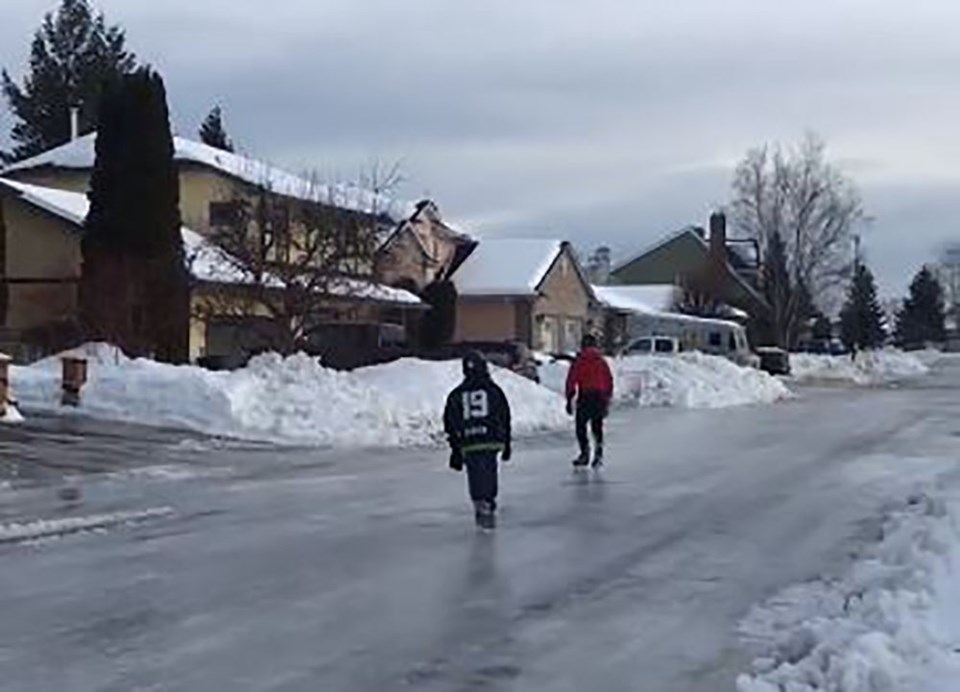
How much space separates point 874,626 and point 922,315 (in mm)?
157350

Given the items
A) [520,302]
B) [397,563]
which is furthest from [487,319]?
[397,563]

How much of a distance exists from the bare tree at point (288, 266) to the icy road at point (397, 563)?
1294cm

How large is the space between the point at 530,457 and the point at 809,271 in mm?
69979

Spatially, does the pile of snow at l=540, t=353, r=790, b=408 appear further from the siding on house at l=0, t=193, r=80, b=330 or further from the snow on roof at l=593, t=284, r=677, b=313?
the snow on roof at l=593, t=284, r=677, b=313

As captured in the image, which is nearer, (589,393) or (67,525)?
(67,525)

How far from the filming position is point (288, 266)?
37.6m

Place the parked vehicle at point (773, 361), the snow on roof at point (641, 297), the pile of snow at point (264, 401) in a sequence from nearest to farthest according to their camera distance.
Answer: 1. the pile of snow at point (264, 401)
2. the parked vehicle at point (773, 361)
3. the snow on roof at point (641, 297)

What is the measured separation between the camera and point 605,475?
69.1ft

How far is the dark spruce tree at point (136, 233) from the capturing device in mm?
38781

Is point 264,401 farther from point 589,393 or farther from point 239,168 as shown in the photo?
point 239,168

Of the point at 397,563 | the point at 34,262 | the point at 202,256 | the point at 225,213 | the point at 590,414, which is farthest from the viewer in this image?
the point at 34,262

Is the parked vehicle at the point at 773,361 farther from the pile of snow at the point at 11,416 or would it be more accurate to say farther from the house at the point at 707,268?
the pile of snow at the point at 11,416

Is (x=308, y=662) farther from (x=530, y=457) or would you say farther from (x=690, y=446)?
(x=690, y=446)

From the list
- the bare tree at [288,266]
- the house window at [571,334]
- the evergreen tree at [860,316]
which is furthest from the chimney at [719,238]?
the bare tree at [288,266]
